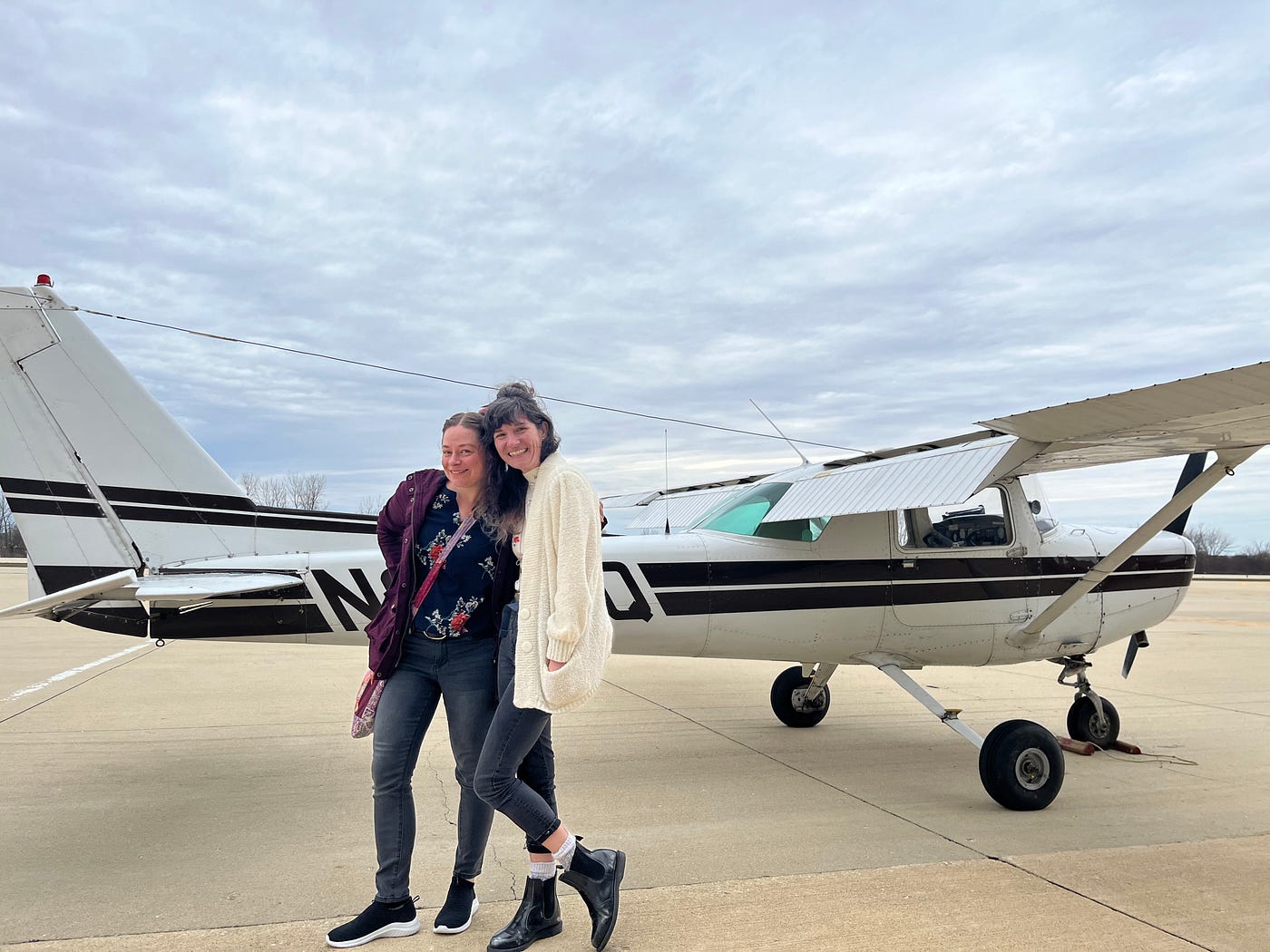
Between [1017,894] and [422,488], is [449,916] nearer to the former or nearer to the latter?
[422,488]

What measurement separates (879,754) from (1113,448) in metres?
2.73

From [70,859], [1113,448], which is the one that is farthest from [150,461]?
[1113,448]

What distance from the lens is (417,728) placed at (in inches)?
124

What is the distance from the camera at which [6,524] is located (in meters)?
52.9

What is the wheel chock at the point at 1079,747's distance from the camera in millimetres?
6523

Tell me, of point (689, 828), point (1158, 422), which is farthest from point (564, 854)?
point (1158, 422)

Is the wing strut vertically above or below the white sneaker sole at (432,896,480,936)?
above

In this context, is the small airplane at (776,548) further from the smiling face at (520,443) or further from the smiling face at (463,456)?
the smiling face at (520,443)

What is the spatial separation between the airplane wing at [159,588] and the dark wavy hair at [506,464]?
2065 millimetres

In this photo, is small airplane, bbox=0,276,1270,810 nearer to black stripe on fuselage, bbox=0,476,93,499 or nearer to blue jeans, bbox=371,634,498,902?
black stripe on fuselage, bbox=0,476,93,499

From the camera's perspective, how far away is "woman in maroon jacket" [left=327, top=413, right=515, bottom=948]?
3121 mm

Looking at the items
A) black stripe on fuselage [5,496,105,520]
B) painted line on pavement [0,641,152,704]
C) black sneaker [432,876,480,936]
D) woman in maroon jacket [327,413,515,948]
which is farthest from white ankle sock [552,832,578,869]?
painted line on pavement [0,641,152,704]

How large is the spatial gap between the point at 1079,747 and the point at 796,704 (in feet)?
7.06

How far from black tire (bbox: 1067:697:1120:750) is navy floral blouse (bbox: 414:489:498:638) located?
5393 mm
